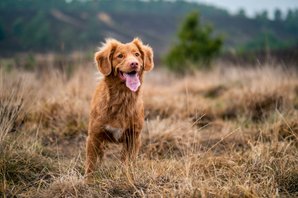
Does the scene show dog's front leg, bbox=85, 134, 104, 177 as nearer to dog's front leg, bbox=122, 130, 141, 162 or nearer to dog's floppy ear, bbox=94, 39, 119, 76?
dog's front leg, bbox=122, 130, 141, 162

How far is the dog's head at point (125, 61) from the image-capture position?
3725 millimetres

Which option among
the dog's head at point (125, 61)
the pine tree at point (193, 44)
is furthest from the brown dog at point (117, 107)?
the pine tree at point (193, 44)

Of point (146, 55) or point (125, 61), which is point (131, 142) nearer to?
point (125, 61)

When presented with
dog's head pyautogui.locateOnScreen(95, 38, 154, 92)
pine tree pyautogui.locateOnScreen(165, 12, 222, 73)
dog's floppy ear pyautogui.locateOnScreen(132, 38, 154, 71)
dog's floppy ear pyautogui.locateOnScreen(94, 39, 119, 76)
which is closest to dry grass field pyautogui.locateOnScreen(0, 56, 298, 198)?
dog's floppy ear pyautogui.locateOnScreen(132, 38, 154, 71)

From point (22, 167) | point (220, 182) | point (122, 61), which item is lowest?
point (22, 167)

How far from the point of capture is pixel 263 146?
3719mm

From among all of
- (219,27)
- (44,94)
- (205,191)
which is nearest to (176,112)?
(44,94)

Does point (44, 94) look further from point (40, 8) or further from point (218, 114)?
point (40, 8)

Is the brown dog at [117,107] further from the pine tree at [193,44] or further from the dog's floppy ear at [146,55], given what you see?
the pine tree at [193,44]

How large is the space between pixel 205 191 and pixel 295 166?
103 centimetres

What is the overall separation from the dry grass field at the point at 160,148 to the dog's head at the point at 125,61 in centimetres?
64

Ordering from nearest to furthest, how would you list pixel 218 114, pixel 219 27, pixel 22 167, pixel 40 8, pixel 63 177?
pixel 63 177 < pixel 22 167 < pixel 218 114 < pixel 40 8 < pixel 219 27

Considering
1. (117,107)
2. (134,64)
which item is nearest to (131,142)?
(117,107)

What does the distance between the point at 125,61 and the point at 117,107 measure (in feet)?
1.56
